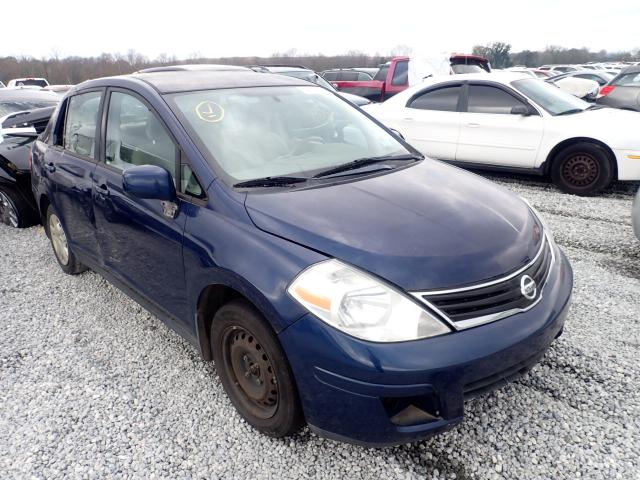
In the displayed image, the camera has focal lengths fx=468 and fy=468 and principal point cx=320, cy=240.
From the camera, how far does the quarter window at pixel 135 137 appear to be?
8.44 feet

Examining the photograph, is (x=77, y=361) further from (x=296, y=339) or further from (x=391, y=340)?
(x=391, y=340)

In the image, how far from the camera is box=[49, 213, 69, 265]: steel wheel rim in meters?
4.14

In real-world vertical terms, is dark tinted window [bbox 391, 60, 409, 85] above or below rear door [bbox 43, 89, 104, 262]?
above

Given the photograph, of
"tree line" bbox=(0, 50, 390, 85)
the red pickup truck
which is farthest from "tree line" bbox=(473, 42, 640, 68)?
the red pickup truck

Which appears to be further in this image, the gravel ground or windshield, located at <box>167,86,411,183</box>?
windshield, located at <box>167,86,411,183</box>

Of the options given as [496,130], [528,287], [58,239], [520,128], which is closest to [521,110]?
[520,128]

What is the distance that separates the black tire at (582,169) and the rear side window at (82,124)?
5.45 metres

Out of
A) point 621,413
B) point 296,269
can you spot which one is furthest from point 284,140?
point 621,413

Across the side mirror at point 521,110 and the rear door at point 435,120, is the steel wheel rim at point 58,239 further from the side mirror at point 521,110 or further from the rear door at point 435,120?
the side mirror at point 521,110

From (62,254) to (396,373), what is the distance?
369cm

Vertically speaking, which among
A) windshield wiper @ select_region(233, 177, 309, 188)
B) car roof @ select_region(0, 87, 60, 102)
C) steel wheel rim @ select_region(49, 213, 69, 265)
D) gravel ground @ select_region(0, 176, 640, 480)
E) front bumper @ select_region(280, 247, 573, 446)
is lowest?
gravel ground @ select_region(0, 176, 640, 480)

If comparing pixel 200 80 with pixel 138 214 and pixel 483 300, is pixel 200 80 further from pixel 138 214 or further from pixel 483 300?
pixel 483 300

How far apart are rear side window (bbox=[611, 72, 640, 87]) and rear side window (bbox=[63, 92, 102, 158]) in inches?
378

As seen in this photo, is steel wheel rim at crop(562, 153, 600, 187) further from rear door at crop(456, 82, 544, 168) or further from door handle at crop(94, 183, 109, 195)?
door handle at crop(94, 183, 109, 195)
